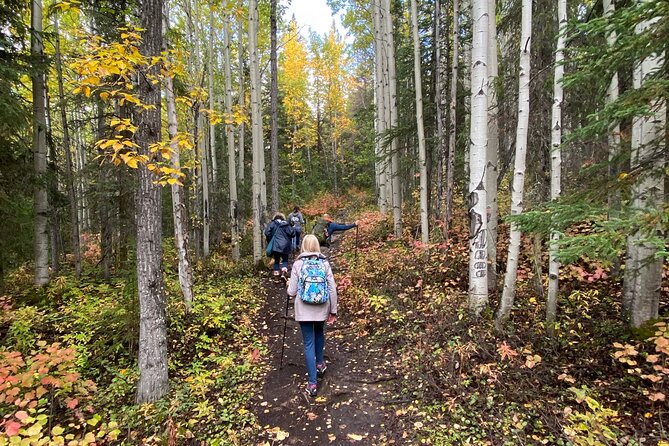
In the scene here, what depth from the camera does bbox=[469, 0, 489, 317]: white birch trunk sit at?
5.07 m

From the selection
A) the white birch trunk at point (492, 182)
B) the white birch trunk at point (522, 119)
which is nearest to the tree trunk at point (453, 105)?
the white birch trunk at point (492, 182)

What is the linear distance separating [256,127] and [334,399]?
8403 millimetres

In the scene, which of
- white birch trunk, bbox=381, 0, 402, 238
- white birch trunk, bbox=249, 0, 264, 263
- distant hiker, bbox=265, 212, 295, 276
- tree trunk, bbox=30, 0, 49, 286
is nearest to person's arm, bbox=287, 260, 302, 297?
distant hiker, bbox=265, 212, 295, 276

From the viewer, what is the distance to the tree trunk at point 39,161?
7715 millimetres

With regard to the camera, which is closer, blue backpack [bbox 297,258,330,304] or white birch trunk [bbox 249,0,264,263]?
blue backpack [bbox 297,258,330,304]

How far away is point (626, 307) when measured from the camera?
14.9ft

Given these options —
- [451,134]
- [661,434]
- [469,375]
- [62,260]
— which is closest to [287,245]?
[451,134]

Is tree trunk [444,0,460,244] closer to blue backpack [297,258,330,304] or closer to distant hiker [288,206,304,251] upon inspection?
distant hiker [288,206,304,251]

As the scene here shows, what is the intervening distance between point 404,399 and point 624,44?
428 cm

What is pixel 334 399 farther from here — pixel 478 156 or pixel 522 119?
pixel 522 119

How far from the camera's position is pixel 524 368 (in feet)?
13.7

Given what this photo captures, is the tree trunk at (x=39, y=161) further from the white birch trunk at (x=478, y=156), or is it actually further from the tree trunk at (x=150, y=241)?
the white birch trunk at (x=478, y=156)

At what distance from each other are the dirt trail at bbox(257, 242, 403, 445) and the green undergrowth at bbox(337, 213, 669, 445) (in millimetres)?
236

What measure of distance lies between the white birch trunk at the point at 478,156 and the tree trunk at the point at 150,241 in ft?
15.3
